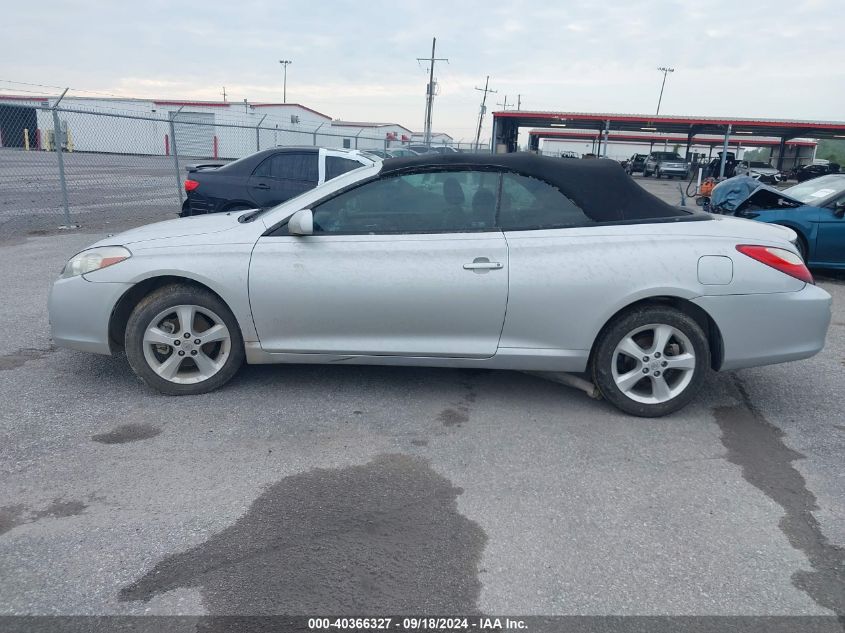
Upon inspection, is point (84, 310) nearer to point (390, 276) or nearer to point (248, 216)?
point (248, 216)

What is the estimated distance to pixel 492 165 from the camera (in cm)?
436

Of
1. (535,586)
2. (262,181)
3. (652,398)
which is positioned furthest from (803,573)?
(262,181)

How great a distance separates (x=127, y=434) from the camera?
388cm

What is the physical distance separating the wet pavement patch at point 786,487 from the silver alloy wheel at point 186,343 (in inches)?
126

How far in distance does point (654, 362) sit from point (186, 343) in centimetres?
297

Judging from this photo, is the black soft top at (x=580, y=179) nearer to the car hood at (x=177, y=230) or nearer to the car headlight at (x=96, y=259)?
the car hood at (x=177, y=230)

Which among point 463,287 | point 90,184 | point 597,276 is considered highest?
point 597,276

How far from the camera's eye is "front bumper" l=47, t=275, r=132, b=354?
4.28 metres

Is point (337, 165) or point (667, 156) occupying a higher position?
point (667, 156)

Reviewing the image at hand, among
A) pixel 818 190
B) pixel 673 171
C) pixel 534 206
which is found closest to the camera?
pixel 534 206

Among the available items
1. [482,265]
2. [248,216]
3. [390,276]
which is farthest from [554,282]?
[248,216]

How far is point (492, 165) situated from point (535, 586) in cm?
266

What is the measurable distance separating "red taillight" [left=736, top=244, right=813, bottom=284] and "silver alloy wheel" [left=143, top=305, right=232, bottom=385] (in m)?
3.32

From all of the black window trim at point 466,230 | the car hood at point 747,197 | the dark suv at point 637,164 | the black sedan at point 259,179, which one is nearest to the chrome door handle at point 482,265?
the black window trim at point 466,230
